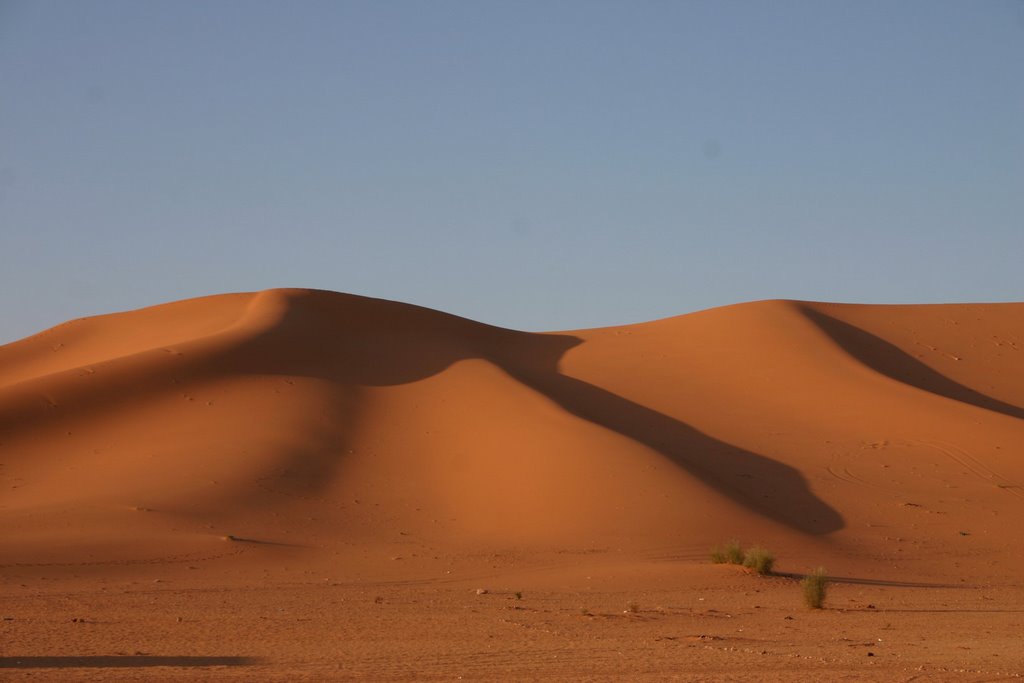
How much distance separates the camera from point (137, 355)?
32.5 meters

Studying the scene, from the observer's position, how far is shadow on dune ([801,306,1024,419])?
36.5 meters

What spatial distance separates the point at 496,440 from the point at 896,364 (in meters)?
16.9

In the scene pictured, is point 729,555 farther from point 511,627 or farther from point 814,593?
point 511,627

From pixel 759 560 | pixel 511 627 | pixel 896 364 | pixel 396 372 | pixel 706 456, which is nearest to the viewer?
pixel 511 627

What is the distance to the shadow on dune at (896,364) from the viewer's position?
36.5 meters

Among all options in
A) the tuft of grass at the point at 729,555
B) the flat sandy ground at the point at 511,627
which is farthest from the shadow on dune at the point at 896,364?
the flat sandy ground at the point at 511,627

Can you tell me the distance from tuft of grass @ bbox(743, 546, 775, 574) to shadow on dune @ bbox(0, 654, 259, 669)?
436 inches

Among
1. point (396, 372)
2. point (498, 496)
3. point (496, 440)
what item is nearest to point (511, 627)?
point (498, 496)

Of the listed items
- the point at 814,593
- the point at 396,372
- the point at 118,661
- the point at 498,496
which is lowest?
the point at 118,661

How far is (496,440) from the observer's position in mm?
28562

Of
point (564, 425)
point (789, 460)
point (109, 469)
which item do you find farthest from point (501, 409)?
point (109, 469)

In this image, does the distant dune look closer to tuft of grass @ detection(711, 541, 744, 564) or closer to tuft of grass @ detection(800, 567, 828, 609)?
tuft of grass @ detection(711, 541, 744, 564)

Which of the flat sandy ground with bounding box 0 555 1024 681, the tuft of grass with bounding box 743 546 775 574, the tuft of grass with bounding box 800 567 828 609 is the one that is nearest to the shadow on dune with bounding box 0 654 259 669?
the flat sandy ground with bounding box 0 555 1024 681

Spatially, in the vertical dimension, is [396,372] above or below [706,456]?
above
